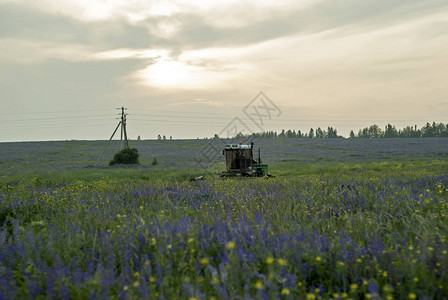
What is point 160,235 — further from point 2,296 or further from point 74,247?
point 2,296

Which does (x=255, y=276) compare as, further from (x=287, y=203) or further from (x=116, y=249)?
(x=287, y=203)

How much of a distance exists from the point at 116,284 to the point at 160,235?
794 millimetres

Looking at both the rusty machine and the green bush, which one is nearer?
the rusty machine

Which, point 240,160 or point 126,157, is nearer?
point 240,160

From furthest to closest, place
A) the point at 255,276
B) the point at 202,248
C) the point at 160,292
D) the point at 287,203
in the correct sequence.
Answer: the point at 287,203, the point at 202,248, the point at 255,276, the point at 160,292

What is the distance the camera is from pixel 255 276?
249 centimetres

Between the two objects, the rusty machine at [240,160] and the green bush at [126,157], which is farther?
the green bush at [126,157]

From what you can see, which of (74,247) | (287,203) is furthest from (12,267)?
(287,203)

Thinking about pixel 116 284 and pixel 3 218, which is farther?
pixel 3 218

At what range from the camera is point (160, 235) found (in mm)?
3102

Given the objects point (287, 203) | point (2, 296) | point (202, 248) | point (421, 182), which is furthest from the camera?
point (421, 182)

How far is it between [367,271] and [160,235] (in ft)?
6.24

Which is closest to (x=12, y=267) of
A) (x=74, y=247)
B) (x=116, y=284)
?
(x=74, y=247)

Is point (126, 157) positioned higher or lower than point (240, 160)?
lower
